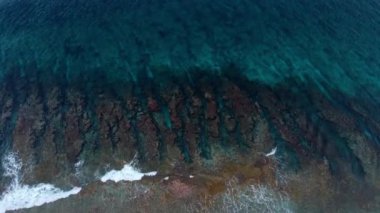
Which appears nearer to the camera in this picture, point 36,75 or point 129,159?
point 129,159

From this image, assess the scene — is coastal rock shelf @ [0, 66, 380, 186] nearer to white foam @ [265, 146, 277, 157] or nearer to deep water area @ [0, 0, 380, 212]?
deep water area @ [0, 0, 380, 212]

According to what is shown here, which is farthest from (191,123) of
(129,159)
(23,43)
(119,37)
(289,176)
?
(23,43)

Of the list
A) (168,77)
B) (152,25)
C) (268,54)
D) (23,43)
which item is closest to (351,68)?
(268,54)

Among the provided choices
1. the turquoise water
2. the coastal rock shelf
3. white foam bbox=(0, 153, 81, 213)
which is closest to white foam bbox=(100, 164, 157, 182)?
the coastal rock shelf

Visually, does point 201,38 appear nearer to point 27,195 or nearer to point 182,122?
point 182,122

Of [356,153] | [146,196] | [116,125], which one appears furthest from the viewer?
[116,125]

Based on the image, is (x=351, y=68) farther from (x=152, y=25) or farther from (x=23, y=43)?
(x=23, y=43)

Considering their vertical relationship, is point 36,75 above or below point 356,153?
below

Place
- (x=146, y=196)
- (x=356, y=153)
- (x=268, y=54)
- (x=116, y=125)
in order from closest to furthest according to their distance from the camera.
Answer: (x=146, y=196) → (x=356, y=153) → (x=116, y=125) → (x=268, y=54)

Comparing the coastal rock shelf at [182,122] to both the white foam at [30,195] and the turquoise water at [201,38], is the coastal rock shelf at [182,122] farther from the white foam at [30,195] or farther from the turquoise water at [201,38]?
the turquoise water at [201,38]
